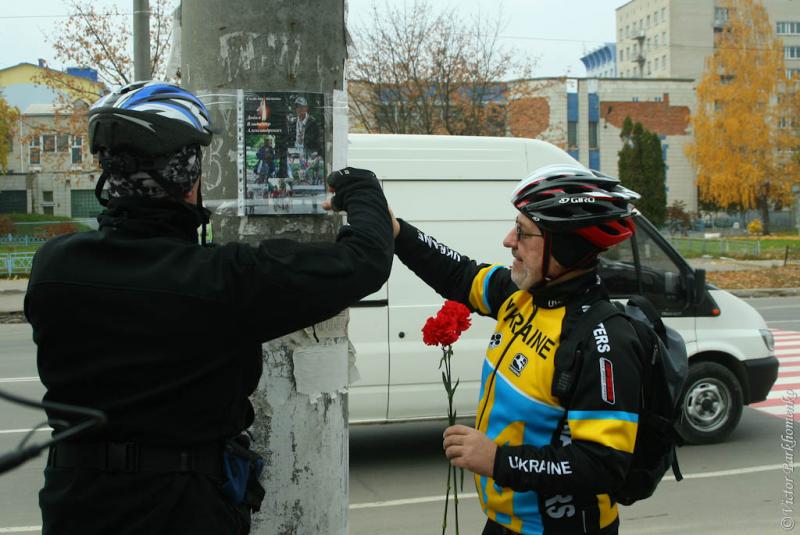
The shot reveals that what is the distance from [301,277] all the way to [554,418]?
92 centimetres

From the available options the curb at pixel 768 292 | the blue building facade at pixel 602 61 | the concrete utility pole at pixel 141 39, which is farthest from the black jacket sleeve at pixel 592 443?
the blue building facade at pixel 602 61

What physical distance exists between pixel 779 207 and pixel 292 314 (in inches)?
2738

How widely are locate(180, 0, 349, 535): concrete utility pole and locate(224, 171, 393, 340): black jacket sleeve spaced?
0.64 meters

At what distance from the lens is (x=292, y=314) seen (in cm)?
189

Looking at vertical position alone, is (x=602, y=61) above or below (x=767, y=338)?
above

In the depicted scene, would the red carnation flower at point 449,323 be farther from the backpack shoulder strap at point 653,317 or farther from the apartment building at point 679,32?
the apartment building at point 679,32

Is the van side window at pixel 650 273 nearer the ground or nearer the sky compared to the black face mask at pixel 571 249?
nearer the ground

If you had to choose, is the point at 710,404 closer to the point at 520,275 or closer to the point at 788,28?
the point at 520,275

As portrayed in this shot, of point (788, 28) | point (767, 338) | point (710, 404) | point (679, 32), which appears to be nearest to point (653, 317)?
point (710, 404)

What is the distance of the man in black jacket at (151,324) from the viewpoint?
183cm

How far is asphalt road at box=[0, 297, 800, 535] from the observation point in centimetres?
581

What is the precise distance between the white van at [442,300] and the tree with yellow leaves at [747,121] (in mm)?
46983

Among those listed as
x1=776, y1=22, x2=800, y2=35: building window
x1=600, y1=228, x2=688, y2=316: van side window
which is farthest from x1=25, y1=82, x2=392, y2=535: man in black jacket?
x1=776, y1=22, x2=800, y2=35: building window

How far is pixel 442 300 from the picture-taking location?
685 centimetres
